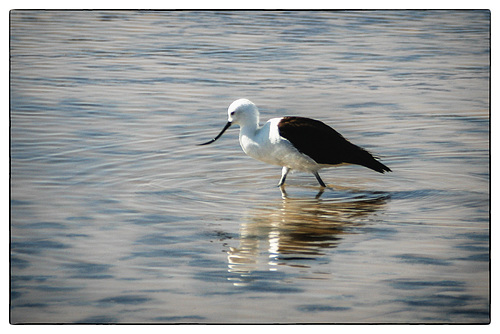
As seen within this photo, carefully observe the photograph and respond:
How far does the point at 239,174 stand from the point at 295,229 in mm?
1340

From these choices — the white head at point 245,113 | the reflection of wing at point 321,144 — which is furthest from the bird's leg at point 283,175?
the white head at point 245,113

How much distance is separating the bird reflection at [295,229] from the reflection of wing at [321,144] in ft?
0.92

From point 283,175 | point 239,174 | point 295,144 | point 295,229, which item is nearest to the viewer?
point 295,229

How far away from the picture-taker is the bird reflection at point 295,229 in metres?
5.79

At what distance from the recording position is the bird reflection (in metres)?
5.79

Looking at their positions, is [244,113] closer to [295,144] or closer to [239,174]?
[295,144]

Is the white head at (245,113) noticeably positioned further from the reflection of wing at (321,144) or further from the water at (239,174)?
the water at (239,174)

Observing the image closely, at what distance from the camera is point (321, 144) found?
23.7 ft

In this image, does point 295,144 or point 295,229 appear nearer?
point 295,229

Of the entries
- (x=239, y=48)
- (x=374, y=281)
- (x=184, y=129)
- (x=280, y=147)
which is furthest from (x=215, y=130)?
(x=374, y=281)

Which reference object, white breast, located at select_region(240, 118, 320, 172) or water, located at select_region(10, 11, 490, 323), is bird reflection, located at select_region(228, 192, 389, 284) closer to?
water, located at select_region(10, 11, 490, 323)

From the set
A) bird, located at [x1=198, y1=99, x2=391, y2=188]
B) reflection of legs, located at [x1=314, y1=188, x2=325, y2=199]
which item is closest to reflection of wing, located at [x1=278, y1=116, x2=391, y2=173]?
bird, located at [x1=198, y1=99, x2=391, y2=188]

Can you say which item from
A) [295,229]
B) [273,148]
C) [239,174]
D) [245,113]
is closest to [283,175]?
[273,148]

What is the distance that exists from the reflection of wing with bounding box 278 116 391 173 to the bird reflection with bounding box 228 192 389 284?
0.92ft
